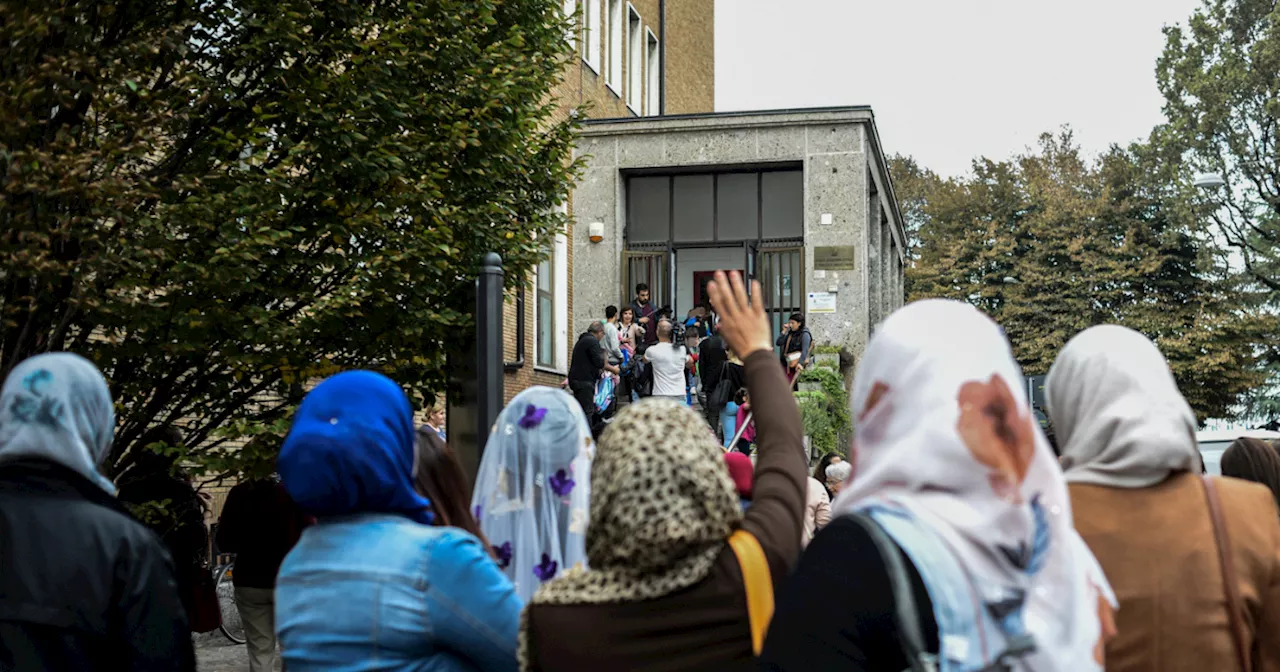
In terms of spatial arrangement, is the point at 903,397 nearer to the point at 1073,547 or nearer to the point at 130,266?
the point at 1073,547

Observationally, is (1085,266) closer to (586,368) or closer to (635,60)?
(635,60)

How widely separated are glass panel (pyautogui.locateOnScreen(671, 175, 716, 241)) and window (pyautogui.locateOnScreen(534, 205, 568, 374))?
2548 mm

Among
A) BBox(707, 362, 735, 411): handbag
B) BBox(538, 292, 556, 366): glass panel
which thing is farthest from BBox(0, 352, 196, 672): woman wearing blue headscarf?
BBox(538, 292, 556, 366): glass panel

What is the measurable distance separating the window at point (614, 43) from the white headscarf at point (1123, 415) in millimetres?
30544

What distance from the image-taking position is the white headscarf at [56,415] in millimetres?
3305

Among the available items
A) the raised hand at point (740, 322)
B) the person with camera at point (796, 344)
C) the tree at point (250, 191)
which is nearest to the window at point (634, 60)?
the person with camera at point (796, 344)

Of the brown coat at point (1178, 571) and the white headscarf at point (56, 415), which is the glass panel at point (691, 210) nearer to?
the white headscarf at point (56, 415)

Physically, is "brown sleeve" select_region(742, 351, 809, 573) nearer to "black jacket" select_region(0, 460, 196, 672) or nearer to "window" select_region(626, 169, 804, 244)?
"black jacket" select_region(0, 460, 196, 672)

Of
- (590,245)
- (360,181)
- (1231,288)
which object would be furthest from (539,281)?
(1231,288)

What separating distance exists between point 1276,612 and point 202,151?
665cm

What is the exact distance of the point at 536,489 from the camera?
4.81 m

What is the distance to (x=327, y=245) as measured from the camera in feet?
26.9

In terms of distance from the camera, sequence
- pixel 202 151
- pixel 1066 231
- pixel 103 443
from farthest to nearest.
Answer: pixel 1066 231, pixel 202 151, pixel 103 443

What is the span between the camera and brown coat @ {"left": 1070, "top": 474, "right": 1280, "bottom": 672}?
2951 millimetres
